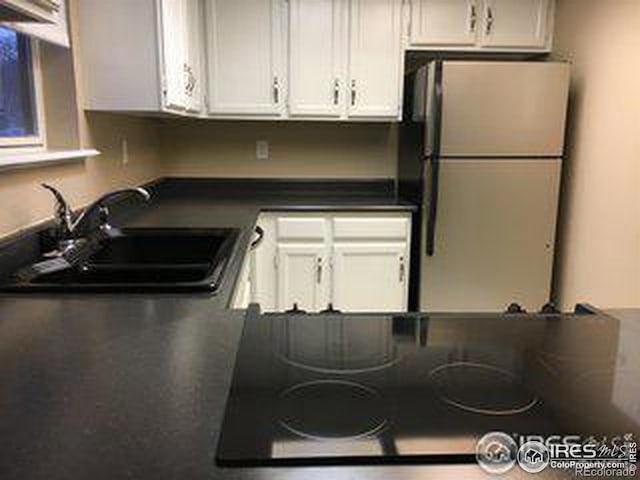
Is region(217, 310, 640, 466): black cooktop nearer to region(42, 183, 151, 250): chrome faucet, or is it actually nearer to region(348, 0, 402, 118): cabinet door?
region(42, 183, 151, 250): chrome faucet

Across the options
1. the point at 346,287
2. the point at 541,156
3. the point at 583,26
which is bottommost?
the point at 346,287

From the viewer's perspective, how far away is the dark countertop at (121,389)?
626 mm

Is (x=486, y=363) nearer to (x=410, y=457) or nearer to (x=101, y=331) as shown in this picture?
(x=410, y=457)

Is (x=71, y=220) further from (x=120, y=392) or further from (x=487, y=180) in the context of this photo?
(x=487, y=180)

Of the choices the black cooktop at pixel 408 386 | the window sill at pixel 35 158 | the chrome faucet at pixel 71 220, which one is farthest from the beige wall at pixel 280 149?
the black cooktop at pixel 408 386

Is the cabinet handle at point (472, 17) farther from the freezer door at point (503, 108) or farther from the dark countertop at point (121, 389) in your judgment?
the dark countertop at point (121, 389)

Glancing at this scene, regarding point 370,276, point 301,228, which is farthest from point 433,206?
point 301,228

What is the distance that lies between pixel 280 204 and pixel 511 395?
2.50 metres

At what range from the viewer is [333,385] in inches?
33.0

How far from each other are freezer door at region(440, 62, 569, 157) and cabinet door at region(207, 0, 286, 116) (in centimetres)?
100

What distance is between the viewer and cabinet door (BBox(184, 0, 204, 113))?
2.80m

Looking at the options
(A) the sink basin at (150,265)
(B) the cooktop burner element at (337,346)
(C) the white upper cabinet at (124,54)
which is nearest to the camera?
(B) the cooktop burner element at (337,346)

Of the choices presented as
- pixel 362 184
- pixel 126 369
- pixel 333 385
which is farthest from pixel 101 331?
pixel 362 184

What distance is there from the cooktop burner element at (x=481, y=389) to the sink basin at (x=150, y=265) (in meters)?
0.68
